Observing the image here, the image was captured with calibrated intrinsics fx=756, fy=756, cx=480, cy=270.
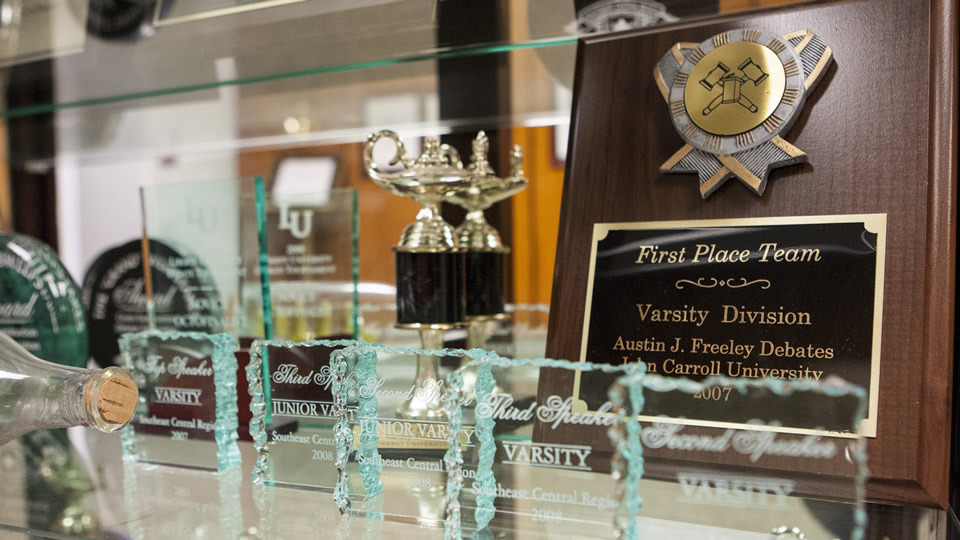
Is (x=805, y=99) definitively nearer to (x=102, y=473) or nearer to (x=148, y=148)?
(x=102, y=473)

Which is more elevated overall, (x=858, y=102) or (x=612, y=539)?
(x=858, y=102)

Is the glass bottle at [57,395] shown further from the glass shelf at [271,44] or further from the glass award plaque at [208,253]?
the glass shelf at [271,44]

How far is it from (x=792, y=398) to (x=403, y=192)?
34 cm

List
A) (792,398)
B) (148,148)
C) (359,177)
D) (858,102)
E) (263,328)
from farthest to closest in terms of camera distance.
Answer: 1. (148,148)
2. (359,177)
3. (263,328)
4. (858,102)
5. (792,398)

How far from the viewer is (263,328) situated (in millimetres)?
737

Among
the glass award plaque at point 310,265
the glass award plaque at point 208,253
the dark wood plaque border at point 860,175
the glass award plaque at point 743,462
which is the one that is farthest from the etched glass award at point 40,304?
the glass award plaque at point 743,462

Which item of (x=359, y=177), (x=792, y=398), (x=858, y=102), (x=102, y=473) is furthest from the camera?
(x=359, y=177)

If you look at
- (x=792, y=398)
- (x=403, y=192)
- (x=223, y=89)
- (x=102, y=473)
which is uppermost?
(x=223, y=89)

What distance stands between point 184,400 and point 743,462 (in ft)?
1.36

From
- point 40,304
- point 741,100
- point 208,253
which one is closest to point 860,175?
point 741,100

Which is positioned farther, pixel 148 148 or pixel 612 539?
pixel 148 148

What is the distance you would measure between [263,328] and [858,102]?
0.54m

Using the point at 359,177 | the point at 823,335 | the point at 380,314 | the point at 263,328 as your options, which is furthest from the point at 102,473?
the point at 823,335

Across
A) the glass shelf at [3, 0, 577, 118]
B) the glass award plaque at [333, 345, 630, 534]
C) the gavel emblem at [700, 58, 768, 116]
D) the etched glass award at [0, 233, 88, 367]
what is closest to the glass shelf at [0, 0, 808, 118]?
the glass shelf at [3, 0, 577, 118]
